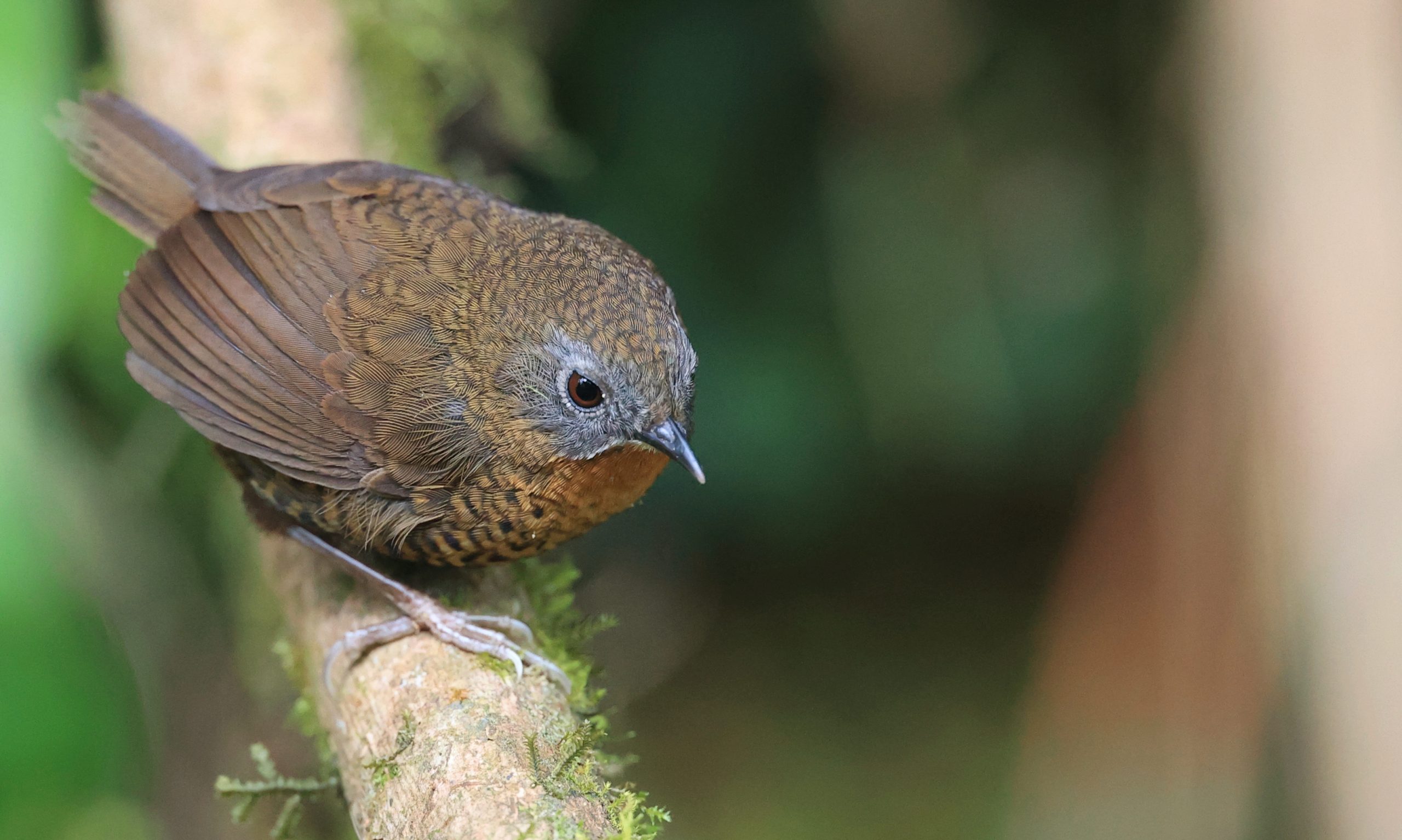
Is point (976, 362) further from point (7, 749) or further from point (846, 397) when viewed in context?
point (7, 749)

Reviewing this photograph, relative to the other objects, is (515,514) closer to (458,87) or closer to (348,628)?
(348,628)

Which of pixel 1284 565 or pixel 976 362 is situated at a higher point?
pixel 976 362

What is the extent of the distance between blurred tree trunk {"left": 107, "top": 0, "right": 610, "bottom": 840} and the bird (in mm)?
115

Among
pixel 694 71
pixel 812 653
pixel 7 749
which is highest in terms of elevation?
pixel 694 71

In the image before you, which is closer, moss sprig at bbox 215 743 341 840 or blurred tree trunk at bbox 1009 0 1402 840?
moss sprig at bbox 215 743 341 840

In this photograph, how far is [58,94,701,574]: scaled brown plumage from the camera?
2584 mm

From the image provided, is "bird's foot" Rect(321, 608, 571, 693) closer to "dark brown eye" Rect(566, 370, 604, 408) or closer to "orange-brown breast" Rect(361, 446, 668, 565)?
"orange-brown breast" Rect(361, 446, 668, 565)

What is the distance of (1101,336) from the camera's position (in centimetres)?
416


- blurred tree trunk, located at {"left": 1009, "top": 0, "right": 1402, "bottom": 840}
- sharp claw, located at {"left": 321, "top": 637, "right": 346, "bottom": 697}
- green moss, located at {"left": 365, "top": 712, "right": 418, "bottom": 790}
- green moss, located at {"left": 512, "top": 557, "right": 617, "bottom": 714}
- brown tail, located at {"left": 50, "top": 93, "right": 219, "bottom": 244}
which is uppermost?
blurred tree trunk, located at {"left": 1009, "top": 0, "right": 1402, "bottom": 840}

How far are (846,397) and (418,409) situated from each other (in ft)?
6.55

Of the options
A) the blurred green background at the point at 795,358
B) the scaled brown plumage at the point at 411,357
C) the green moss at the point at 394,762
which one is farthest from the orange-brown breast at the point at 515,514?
the blurred green background at the point at 795,358

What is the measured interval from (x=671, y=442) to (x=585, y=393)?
220 millimetres

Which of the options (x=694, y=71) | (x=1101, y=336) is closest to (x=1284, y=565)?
(x=1101, y=336)

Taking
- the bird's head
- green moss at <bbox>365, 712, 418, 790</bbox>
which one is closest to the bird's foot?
green moss at <bbox>365, 712, 418, 790</bbox>
